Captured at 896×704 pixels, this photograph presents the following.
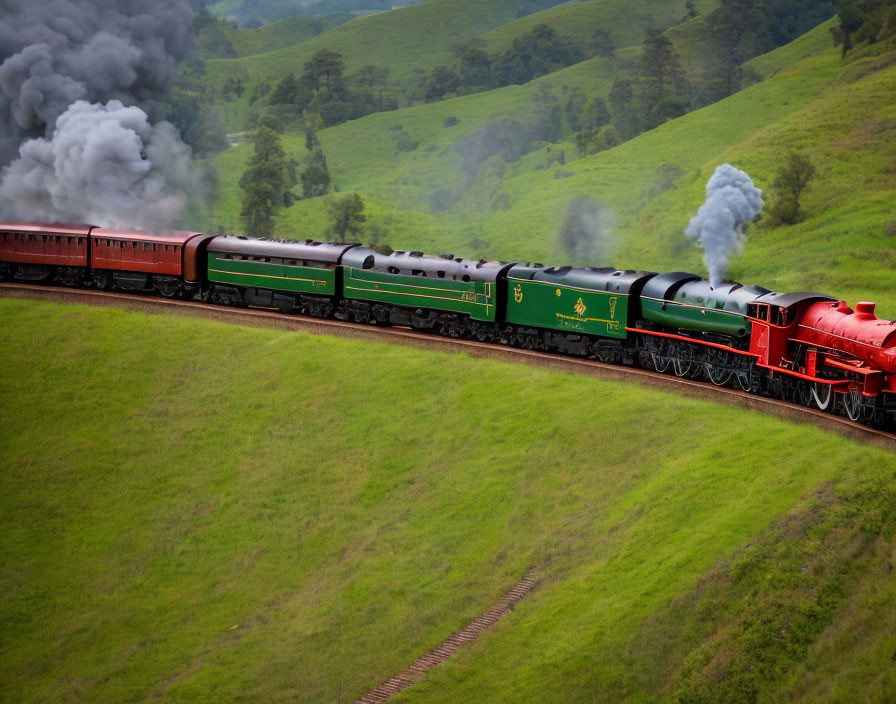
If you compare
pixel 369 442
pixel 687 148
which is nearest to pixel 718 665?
pixel 369 442

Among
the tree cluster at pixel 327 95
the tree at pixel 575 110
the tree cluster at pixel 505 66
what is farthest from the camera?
the tree cluster at pixel 505 66

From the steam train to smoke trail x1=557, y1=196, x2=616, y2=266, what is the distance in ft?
123

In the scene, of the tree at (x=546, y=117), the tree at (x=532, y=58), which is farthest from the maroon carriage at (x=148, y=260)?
the tree at (x=532, y=58)

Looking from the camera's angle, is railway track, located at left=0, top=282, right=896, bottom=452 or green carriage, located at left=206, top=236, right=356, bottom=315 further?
green carriage, located at left=206, top=236, right=356, bottom=315

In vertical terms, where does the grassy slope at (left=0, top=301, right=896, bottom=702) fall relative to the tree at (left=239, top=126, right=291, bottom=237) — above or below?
below

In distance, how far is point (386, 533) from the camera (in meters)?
33.0

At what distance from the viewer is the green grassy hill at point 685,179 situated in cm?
7012

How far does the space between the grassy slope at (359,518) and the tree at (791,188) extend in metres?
43.3

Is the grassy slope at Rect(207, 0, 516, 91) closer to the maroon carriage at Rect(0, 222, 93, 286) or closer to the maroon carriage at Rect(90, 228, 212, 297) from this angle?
the maroon carriage at Rect(0, 222, 93, 286)

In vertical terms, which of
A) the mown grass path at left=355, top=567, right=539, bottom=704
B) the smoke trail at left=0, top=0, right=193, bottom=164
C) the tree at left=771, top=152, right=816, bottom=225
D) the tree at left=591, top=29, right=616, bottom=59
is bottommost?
the mown grass path at left=355, top=567, right=539, bottom=704

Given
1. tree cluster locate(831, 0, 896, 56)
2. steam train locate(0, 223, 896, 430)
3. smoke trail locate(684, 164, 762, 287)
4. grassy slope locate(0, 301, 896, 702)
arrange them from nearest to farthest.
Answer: grassy slope locate(0, 301, 896, 702)
steam train locate(0, 223, 896, 430)
smoke trail locate(684, 164, 762, 287)
tree cluster locate(831, 0, 896, 56)

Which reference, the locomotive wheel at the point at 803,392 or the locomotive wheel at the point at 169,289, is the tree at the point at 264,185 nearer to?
the locomotive wheel at the point at 169,289

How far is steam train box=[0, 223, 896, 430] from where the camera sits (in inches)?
1245

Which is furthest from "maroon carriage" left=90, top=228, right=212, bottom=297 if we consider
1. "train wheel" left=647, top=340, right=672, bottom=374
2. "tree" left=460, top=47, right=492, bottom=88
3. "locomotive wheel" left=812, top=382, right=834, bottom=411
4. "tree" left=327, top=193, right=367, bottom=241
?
"tree" left=460, top=47, right=492, bottom=88
